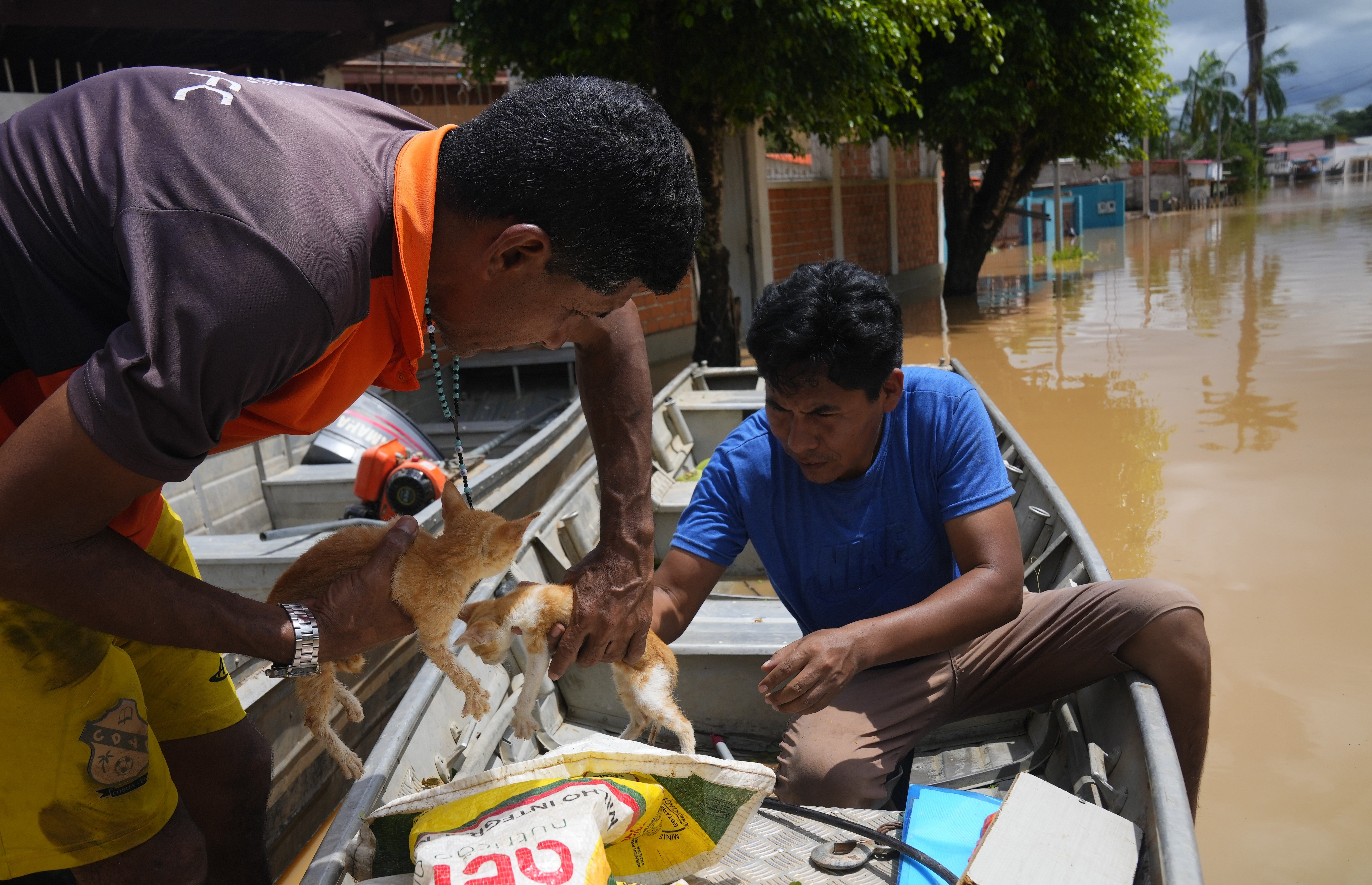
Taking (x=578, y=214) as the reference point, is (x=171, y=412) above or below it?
below

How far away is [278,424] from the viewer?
1.49m

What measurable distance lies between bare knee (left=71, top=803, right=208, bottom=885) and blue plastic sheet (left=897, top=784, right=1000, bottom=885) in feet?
4.87

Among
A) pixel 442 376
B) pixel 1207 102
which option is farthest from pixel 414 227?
pixel 1207 102

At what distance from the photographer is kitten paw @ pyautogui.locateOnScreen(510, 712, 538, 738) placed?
211 centimetres

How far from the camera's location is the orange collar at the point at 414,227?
1.42 meters

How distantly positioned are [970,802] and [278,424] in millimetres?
1756

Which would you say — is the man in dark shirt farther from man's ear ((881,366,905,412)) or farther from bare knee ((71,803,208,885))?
man's ear ((881,366,905,412))

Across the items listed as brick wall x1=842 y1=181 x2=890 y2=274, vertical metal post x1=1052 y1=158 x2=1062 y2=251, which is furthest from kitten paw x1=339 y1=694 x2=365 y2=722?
vertical metal post x1=1052 y1=158 x2=1062 y2=251

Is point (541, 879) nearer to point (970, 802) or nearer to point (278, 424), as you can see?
point (278, 424)

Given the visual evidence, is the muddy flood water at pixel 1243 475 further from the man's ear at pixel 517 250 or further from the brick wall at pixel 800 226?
the man's ear at pixel 517 250

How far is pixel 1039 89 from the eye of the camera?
1473cm

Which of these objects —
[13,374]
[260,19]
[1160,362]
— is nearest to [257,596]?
[13,374]

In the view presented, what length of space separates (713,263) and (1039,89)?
7.90m

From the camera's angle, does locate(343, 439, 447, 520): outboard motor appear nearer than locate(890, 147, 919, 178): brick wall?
Yes
